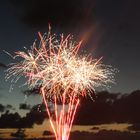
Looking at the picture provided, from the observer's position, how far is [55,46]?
29656 mm

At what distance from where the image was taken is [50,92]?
31422mm

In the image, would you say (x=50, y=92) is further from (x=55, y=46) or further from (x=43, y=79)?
(x=55, y=46)

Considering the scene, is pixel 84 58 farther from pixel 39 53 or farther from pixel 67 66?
pixel 39 53

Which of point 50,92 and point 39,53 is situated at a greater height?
point 39,53

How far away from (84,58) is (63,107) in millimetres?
5349

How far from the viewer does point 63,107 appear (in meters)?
31.7

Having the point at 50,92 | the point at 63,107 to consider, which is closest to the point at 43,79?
the point at 50,92

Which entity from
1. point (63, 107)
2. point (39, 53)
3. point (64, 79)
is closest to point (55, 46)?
point (39, 53)

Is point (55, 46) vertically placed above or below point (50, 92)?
above

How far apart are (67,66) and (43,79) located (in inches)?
107

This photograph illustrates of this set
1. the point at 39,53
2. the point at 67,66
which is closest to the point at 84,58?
the point at 67,66

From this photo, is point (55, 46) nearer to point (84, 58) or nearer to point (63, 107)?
point (84, 58)

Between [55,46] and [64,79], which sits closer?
[55,46]

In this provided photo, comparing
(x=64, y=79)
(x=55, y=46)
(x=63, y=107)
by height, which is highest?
(x=55, y=46)
